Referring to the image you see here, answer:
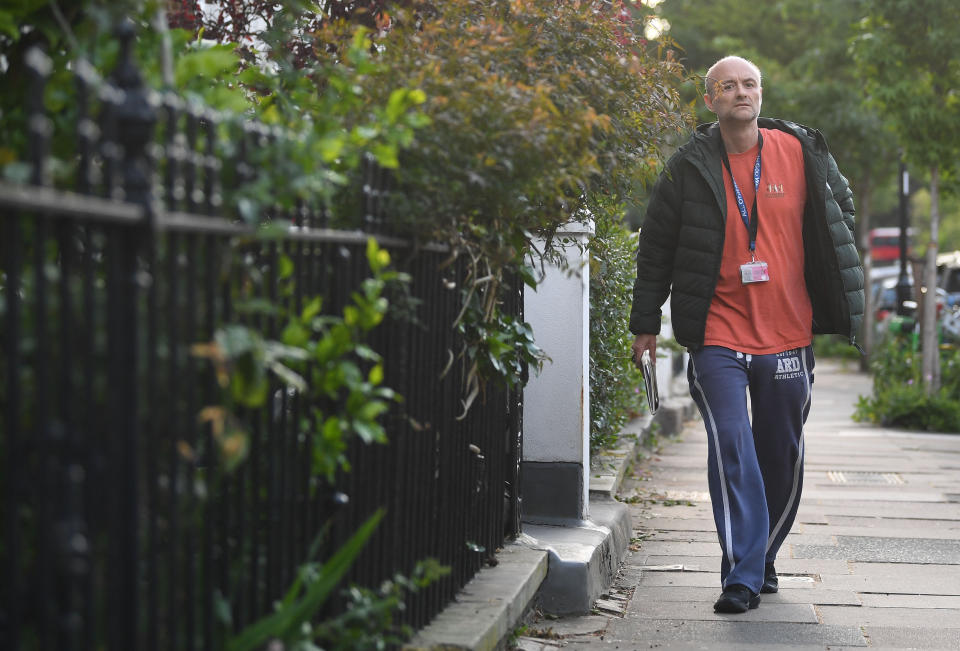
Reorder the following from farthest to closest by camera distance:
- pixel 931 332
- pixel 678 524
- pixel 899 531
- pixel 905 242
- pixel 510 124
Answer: pixel 905 242
pixel 931 332
pixel 678 524
pixel 899 531
pixel 510 124

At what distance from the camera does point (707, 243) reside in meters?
4.80

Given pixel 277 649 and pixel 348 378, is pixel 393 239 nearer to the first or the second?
pixel 348 378

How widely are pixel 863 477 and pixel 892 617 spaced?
3836 millimetres

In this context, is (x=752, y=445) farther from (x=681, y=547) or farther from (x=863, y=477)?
(x=863, y=477)

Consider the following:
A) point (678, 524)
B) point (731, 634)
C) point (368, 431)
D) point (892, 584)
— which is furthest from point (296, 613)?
point (678, 524)

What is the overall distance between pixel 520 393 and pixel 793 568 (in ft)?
5.29

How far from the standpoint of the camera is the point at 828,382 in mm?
21750

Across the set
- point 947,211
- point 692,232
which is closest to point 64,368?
point 692,232

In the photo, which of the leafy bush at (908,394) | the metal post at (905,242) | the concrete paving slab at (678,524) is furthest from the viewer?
the metal post at (905,242)

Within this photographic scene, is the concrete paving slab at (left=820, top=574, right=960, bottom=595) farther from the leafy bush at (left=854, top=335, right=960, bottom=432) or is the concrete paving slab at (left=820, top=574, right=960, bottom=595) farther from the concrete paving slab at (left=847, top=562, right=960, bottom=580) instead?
the leafy bush at (left=854, top=335, right=960, bottom=432)

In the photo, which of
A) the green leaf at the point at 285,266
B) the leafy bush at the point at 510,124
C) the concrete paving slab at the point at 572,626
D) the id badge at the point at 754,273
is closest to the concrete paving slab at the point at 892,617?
the concrete paving slab at the point at 572,626

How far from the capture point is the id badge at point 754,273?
15.6 feet

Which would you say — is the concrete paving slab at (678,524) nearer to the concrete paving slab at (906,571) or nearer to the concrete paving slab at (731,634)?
the concrete paving slab at (906,571)

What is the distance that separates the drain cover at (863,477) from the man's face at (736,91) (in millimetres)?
3893
